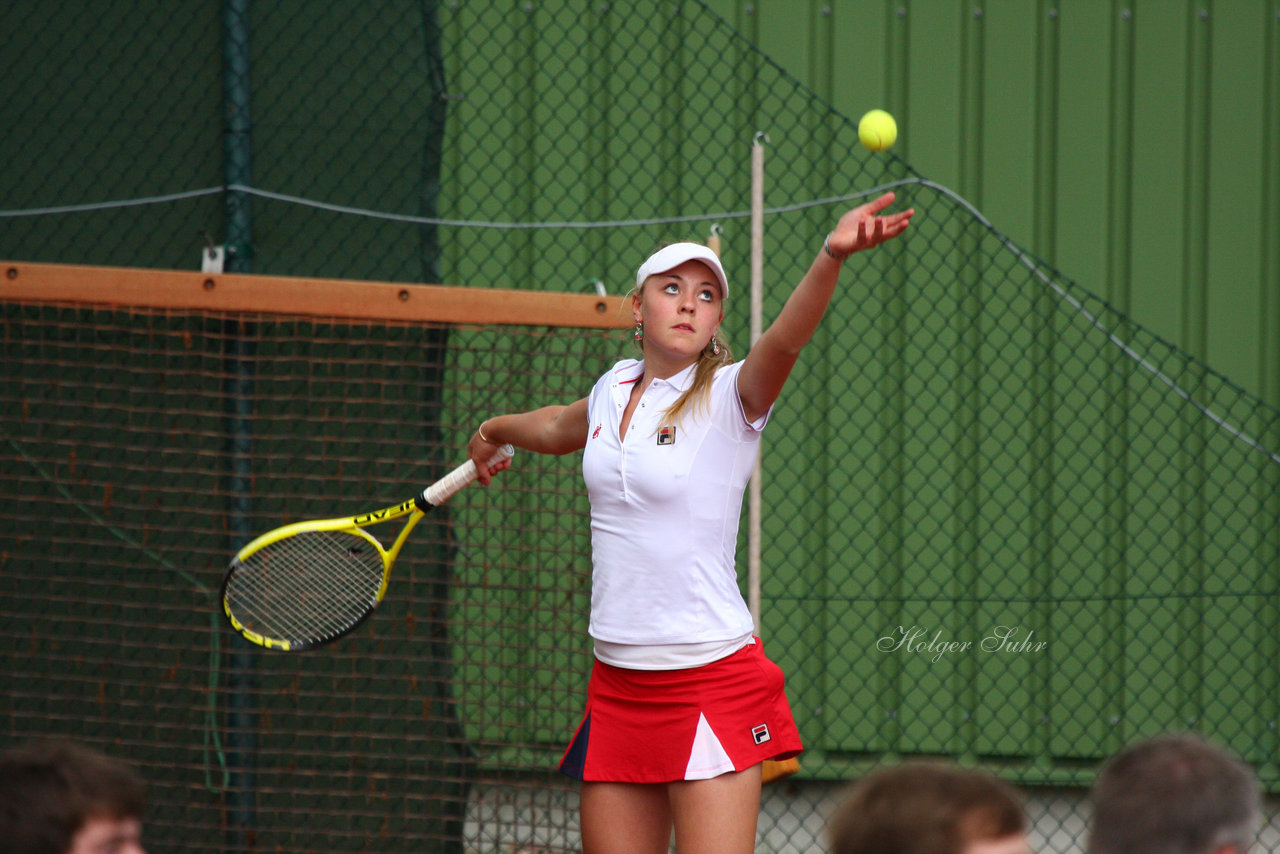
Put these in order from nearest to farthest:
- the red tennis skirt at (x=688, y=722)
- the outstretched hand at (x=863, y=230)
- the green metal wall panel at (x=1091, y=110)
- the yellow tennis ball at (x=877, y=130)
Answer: the outstretched hand at (x=863, y=230) → the red tennis skirt at (x=688, y=722) → the yellow tennis ball at (x=877, y=130) → the green metal wall panel at (x=1091, y=110)

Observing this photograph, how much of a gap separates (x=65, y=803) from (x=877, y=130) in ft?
8.99

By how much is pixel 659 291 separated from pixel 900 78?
8.83ft

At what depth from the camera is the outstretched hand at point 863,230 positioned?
2.10 meters

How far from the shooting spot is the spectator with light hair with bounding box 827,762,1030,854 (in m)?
1.34

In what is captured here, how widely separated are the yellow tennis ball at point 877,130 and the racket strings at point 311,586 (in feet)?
6.17

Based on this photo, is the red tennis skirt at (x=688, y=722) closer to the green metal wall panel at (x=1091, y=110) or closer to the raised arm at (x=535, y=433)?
the raised arm at (x=535, y=433)

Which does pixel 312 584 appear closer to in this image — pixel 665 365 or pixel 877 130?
pixel 665 365

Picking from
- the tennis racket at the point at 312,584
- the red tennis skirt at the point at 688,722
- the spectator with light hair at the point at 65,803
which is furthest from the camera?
the tennis racket at the point at 312,584

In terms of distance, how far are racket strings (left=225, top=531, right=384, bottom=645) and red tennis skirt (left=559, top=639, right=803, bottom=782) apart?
1.06 metres

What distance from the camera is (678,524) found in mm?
2395

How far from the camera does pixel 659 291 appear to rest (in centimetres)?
254

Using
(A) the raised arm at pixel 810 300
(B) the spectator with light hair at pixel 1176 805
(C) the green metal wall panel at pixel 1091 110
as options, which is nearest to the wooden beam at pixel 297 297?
(A) the raised arm at pixel 810 300

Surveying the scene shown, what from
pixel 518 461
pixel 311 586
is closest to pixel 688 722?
pixel 311 586

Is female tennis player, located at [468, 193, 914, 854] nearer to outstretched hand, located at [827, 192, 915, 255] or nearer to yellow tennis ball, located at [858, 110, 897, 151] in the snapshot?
outstretched hand, located at [827, 192, 915, 255]
